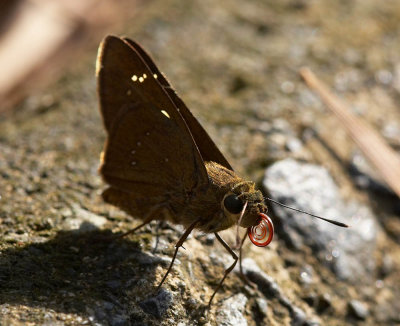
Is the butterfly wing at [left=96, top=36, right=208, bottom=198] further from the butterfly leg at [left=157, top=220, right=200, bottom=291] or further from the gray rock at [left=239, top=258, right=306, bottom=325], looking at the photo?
the gray rock at [left=239, top=258, right=306, bottom=325]

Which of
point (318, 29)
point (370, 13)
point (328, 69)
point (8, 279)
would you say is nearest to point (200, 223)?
Answer: point (8, 279)

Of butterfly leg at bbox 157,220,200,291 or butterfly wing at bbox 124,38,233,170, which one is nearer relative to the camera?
butterfly leg at bbox 157,220,200,291

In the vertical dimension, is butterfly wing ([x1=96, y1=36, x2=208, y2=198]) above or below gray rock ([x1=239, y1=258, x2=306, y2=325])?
above

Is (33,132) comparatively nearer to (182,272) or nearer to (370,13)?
(182,272)

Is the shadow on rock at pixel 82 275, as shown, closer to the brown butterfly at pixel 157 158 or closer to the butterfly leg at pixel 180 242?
the butterfly leg at pixel 180 242

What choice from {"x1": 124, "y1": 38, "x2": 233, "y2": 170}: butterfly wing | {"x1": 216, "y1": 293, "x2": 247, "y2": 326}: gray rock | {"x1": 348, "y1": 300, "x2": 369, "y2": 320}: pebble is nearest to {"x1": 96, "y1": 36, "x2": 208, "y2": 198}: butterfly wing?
{"x1": 124, "y1": 38, "x2": 233, "y2": 170}: butterfly wing

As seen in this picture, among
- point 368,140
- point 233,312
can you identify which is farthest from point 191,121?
point 368,140

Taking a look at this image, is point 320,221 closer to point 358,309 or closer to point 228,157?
point 358,309
